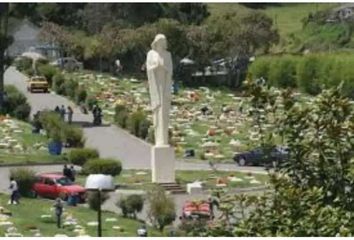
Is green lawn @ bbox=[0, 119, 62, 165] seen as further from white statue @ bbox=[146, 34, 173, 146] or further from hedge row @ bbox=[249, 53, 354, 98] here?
hedge row @ bbox=[249, 53, 354, 98]

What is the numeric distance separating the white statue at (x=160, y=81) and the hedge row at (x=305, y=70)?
27.2 meters

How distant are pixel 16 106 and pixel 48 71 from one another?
459 inches

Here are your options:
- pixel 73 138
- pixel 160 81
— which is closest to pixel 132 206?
pixel 160 81

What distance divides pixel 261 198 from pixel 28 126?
93.7 ft

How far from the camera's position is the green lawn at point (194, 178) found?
29.0 meters

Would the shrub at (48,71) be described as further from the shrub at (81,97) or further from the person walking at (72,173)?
the person walking at (72,173)

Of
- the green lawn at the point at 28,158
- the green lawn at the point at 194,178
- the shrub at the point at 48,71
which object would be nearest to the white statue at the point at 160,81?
the green lawn at the point at 194,178

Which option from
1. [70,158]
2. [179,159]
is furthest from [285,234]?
[179,159]

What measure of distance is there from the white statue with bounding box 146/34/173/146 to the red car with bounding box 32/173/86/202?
332cm

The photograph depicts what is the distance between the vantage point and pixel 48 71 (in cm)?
5397

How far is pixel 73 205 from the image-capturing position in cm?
2575

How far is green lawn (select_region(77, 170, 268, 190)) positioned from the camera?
2903cm

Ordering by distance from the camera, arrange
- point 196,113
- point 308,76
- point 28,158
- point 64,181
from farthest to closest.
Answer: point 308,76
point 196,113
point 28,158
point 64,181

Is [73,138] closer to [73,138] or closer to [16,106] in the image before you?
[73,138]
